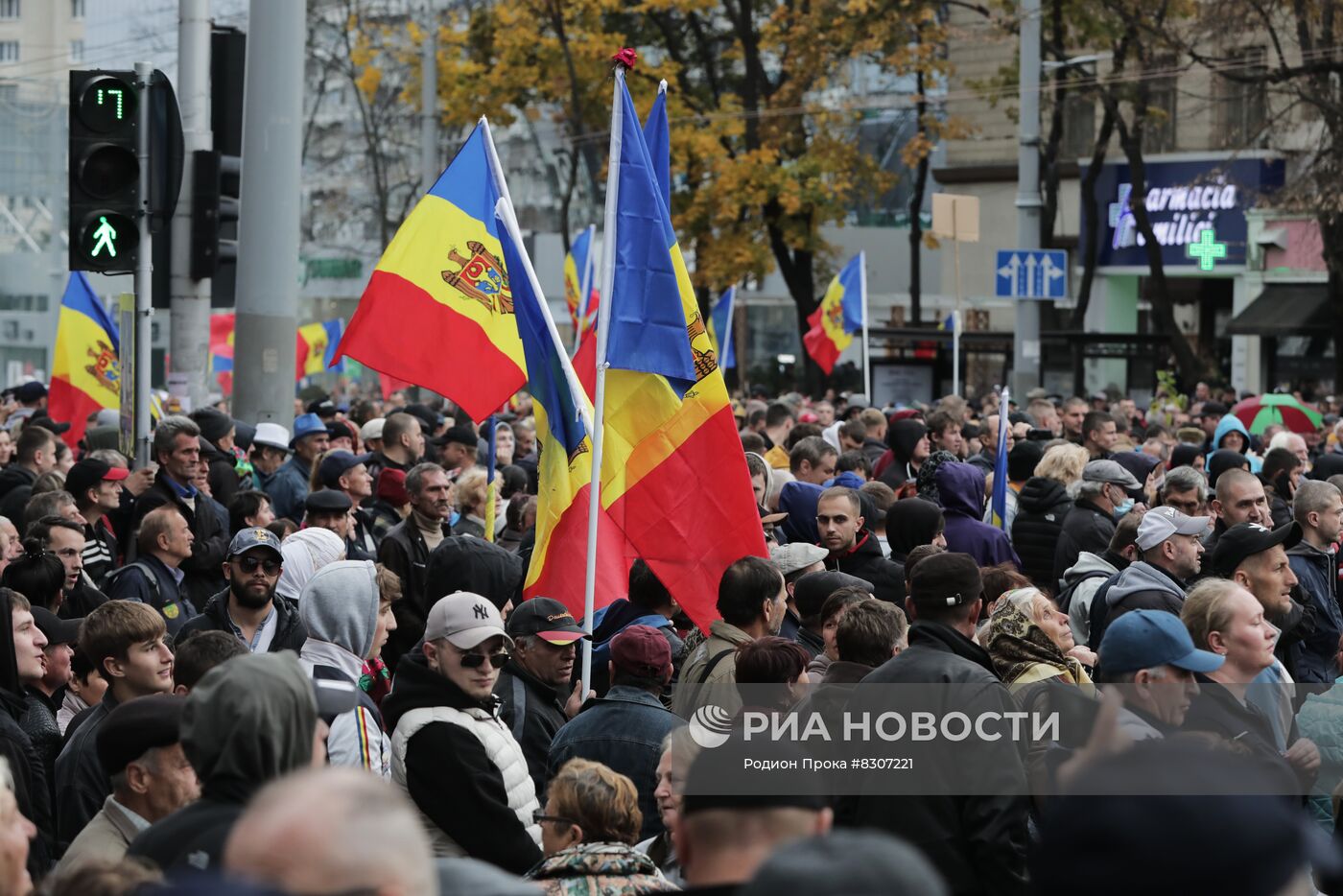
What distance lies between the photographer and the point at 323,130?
58.8m

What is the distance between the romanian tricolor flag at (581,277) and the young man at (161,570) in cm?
799

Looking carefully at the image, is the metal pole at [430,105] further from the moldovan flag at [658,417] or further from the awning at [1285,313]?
the moldovan flag at [658,417]

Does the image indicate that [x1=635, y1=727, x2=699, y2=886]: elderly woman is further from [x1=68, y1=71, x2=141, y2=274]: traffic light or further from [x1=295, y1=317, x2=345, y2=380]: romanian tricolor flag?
[x1=295, y1=317, x2=345, y2=380]: romanian tricolor flag

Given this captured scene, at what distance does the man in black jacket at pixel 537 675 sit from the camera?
6453 millimetres

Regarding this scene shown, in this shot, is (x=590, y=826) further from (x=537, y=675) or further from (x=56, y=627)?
(x=56, y=627)

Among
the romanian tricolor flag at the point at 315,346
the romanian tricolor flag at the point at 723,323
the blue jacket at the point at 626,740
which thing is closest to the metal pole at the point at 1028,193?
the romanian tricolor flag at the point at 723,323

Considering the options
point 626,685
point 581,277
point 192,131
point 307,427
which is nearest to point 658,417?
point 626,685

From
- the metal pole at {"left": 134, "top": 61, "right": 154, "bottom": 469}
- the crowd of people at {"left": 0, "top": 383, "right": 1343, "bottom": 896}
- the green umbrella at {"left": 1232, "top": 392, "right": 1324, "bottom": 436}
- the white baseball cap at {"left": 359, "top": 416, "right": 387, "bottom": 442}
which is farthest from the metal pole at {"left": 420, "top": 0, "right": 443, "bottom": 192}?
the metal pole at {"left": 134, "top": 61, "right": 154, "bottom": 469}

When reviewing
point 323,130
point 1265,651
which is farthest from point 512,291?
point 323,130

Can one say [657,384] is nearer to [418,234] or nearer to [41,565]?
[418,234]

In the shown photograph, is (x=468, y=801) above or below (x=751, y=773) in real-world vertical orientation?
below

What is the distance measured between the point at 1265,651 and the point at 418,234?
4533 mm

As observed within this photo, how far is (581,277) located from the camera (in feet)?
71.5

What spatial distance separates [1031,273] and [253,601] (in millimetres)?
18043
